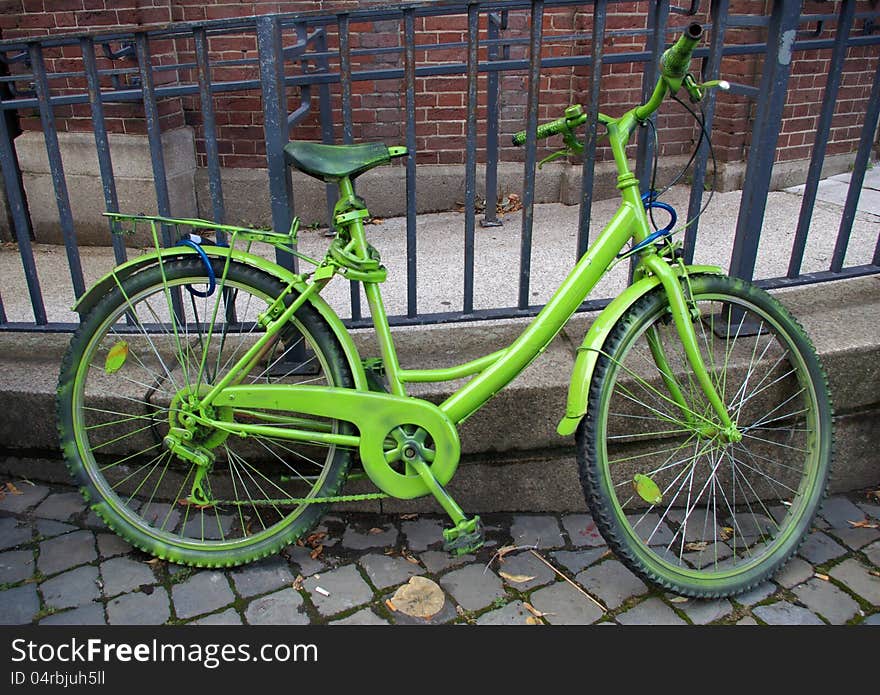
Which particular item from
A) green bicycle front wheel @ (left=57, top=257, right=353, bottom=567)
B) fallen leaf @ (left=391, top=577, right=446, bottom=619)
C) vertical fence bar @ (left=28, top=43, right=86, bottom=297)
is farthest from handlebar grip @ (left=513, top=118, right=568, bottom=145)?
vertical fence bar @ (left=28, top=43, right=86, bottom=297)

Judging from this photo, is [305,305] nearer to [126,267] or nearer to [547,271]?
[126,267]

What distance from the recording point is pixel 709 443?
2.66m

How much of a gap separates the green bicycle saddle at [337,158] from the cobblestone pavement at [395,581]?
1336 mm

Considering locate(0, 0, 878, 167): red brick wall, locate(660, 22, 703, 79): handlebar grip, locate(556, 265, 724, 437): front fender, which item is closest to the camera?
locate(660, 22, 703, 79): handlebar grip

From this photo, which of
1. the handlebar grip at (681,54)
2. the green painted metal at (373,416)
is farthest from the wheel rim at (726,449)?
the handlebar grip at (681,54)

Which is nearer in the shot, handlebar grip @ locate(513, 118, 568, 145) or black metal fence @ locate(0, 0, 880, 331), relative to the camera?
handlebar grip @ locate(513, 118, 568, 145)

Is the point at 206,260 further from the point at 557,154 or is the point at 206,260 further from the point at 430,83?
the point at 430,83

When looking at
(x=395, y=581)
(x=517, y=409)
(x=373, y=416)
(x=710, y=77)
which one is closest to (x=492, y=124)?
(x=710, y=77)

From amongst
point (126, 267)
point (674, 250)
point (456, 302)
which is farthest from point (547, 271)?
point (126, 267)

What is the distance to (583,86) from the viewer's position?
5.52m

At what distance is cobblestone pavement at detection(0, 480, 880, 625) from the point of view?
254cm

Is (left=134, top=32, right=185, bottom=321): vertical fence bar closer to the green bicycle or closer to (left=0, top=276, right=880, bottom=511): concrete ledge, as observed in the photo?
the green bicycle

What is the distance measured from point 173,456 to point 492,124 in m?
2.44

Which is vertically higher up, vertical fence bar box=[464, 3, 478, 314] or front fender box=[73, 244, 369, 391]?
vertical fence bar box=[464, 3, 478, 314]
